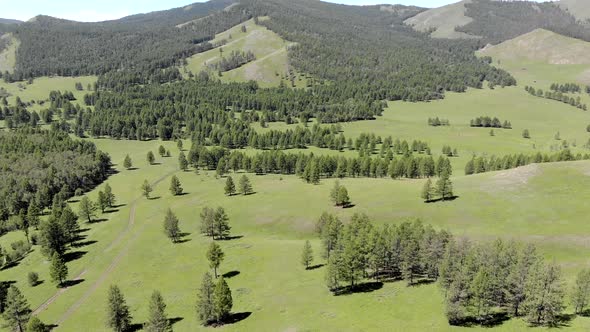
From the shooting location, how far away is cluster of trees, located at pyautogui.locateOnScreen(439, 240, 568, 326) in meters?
64.4

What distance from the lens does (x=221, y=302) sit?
81750 millimetres

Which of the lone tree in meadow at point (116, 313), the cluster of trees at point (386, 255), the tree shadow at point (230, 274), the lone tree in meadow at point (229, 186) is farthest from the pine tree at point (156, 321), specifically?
the lone tree in meadow at point (229, 186)

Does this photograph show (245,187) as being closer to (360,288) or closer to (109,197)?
(109,197)

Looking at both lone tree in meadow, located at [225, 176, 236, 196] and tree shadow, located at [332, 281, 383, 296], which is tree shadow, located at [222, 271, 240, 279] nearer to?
tree shadow, located at [332, 281, 383, 296]

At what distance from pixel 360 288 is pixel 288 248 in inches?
1167

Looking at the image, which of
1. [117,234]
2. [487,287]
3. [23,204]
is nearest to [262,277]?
[487,287]

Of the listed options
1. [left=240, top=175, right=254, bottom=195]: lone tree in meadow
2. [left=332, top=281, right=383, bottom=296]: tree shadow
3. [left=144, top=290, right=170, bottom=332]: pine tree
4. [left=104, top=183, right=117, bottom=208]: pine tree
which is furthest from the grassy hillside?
[left=144, top=290, right=170, bottom=332]: pine tree

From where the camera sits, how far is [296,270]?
100812mm

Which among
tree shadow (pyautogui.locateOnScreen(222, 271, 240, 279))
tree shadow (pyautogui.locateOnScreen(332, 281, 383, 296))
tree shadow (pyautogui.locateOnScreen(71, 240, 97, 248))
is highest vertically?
tree shadow (pyautogui.locateOnScreen(332, 281, 383, 296))

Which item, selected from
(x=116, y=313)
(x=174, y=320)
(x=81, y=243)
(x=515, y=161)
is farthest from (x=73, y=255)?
(x=515, y=161)

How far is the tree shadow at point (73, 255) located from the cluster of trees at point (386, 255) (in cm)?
8692

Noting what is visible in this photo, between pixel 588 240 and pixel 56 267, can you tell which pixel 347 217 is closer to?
pixel 588 240

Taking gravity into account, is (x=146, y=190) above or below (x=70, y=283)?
above

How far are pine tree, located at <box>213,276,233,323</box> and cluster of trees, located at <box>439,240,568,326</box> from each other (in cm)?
4310
